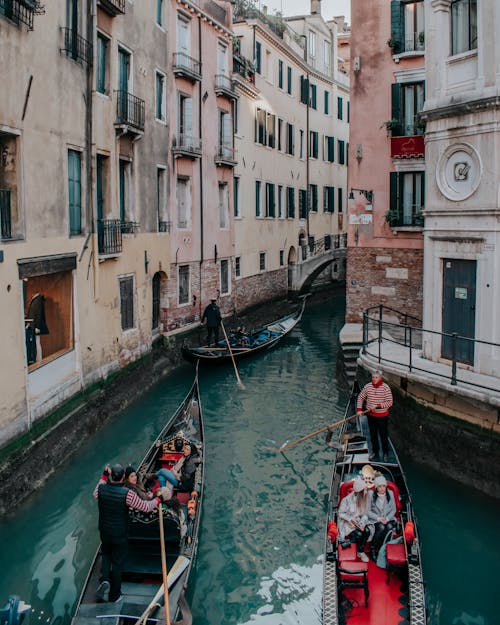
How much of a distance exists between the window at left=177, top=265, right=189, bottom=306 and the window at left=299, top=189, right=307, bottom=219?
39.8 ft

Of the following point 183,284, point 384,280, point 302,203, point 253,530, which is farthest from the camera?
point 302,203

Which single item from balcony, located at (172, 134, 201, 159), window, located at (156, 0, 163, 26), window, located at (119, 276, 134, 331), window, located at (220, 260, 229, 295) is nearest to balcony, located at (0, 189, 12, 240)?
window, located at (119, 276, 134, 331)

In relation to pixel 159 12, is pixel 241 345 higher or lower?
lower

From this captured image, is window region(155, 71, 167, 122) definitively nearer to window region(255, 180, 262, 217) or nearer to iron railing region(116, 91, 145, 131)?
iron railing region(116, 91, 145, 131)

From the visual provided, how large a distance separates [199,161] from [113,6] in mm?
6960

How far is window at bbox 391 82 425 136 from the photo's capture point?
1684 cm

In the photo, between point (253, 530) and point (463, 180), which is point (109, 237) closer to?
point (463, 180)

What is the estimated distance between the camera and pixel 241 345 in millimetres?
19500

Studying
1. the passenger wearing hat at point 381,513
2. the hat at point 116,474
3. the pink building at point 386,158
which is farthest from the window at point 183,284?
the hat at point 116,474

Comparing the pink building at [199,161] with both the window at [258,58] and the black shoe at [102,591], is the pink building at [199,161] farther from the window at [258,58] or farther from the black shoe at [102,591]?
the black shoe at [102,591]

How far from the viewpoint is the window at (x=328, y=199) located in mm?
33875

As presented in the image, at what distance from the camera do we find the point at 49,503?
10.0 metres

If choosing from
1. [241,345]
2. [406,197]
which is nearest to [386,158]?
[406,197]

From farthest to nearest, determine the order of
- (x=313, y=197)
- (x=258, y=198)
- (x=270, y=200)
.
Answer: (x=313, y=197), (x=270, y=200), (x=258, y=198)
